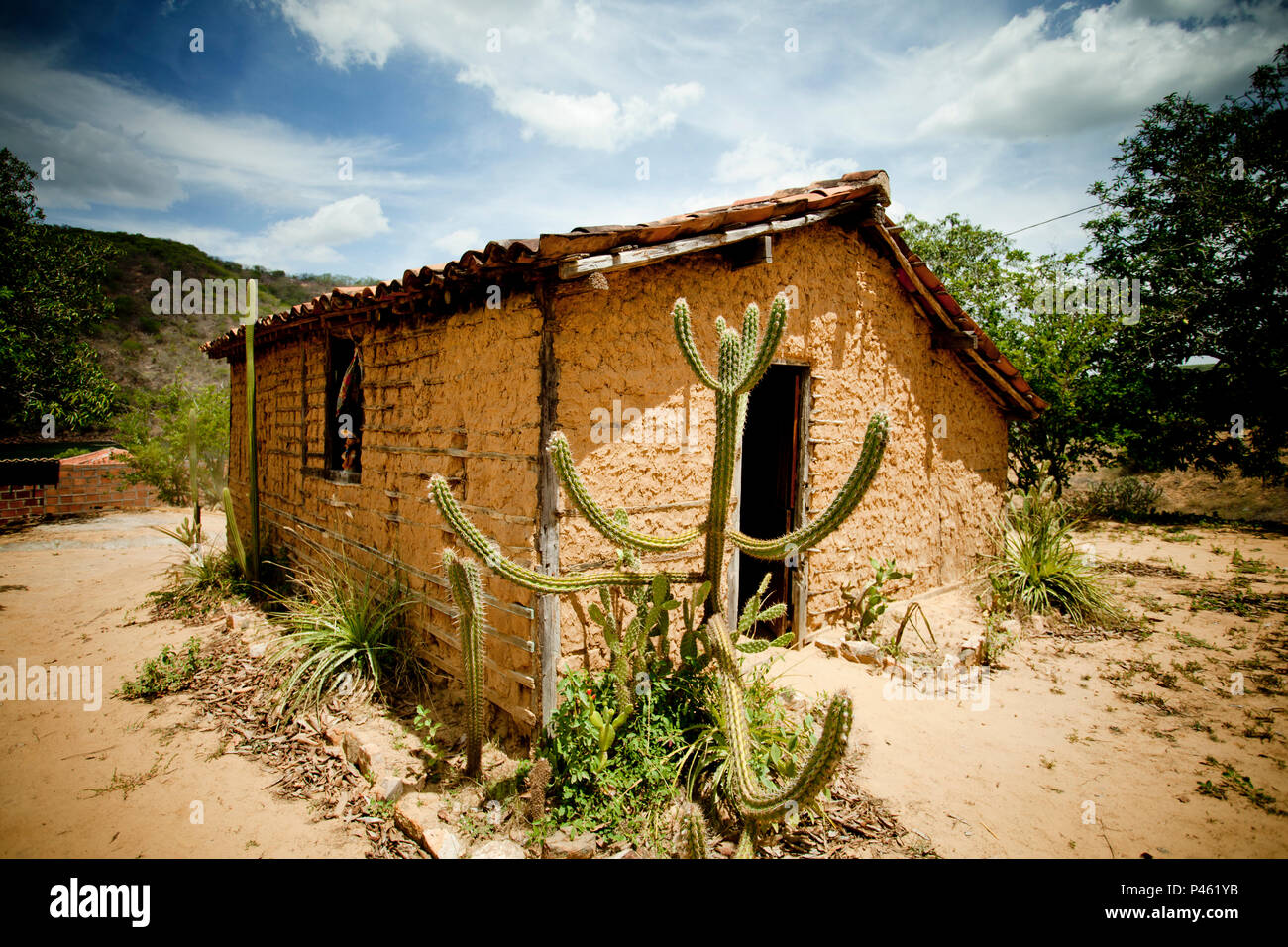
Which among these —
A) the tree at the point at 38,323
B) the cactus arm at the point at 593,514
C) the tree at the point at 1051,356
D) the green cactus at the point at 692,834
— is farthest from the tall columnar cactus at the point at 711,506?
the tree at the point at 38,323

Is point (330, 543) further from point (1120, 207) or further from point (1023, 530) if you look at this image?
point (1120, 207)

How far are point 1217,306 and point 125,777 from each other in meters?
20.4

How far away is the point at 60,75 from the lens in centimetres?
645

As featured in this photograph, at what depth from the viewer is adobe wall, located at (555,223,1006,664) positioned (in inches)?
161

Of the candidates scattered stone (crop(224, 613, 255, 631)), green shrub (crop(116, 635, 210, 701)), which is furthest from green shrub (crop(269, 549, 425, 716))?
scattered stone (crop(224, 613, 255, 631))

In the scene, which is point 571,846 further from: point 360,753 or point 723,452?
point 723,452

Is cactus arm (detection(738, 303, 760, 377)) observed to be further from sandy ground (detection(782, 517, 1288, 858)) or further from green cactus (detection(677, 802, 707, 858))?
sandy ground (detection(782, 517, 1288, 858))

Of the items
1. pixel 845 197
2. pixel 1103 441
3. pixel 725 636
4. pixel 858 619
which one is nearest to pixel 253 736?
pixel 725 636

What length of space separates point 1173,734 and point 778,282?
4890mm

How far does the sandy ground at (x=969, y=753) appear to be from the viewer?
129 inches

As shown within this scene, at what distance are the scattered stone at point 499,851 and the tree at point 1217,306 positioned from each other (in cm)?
1487

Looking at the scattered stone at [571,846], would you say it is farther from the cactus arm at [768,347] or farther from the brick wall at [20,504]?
the brick wall at [20,504]

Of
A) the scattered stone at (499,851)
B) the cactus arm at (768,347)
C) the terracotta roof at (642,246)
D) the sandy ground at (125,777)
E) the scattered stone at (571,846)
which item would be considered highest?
the terracotta roof at (642,246)
